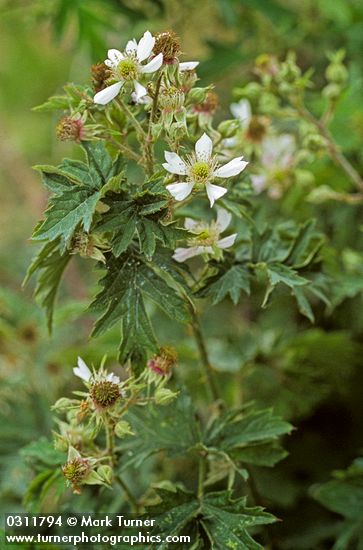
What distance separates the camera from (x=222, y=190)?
925 millimetres

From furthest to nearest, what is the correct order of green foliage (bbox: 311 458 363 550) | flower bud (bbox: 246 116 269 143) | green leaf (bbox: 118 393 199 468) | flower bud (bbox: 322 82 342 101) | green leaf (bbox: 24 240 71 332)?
flower bud (bbox: 246 116 269 143), flower bud (bbox: 322 82 342 101), green foliage (bbox: 311 458 363 550), green leaf (bbox: 118 393 199 468), green leaf (bbox: 24 240 71 332)

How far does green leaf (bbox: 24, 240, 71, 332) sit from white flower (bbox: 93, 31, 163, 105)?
0.23m

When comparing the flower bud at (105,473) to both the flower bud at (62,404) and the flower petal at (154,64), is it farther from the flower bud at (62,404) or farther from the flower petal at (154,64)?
the flower petal at (154,64)

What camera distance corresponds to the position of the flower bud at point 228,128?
1.06 meters

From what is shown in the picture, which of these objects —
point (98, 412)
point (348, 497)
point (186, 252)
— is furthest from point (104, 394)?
point (348, 497)

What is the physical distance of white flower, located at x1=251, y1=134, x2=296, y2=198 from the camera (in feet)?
5.10

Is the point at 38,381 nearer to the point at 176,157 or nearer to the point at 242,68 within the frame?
the point at 176,157

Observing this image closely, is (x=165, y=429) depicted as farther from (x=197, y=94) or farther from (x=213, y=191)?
(x=197, y=94)

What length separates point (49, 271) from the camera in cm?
106

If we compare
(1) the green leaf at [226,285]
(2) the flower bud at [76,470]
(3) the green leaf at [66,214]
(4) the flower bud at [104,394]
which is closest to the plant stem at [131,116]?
(3) the green leaf at [66,214]

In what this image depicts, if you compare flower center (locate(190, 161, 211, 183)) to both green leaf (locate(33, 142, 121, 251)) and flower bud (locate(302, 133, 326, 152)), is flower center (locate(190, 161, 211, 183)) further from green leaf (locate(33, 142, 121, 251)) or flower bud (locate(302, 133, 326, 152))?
flower bud (locate(302, 133, 326, 152))

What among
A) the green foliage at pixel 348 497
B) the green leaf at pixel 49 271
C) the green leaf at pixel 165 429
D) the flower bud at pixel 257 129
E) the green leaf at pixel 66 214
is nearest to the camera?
the green leaf at pixel 66 214

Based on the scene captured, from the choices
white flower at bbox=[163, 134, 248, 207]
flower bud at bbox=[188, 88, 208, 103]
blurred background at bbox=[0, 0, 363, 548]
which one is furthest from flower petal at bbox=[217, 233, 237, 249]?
blurred background at bbox=[0, 0, 363, 548]

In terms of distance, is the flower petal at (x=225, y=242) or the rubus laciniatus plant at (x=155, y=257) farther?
the flower petal at (x=225, y=242)
